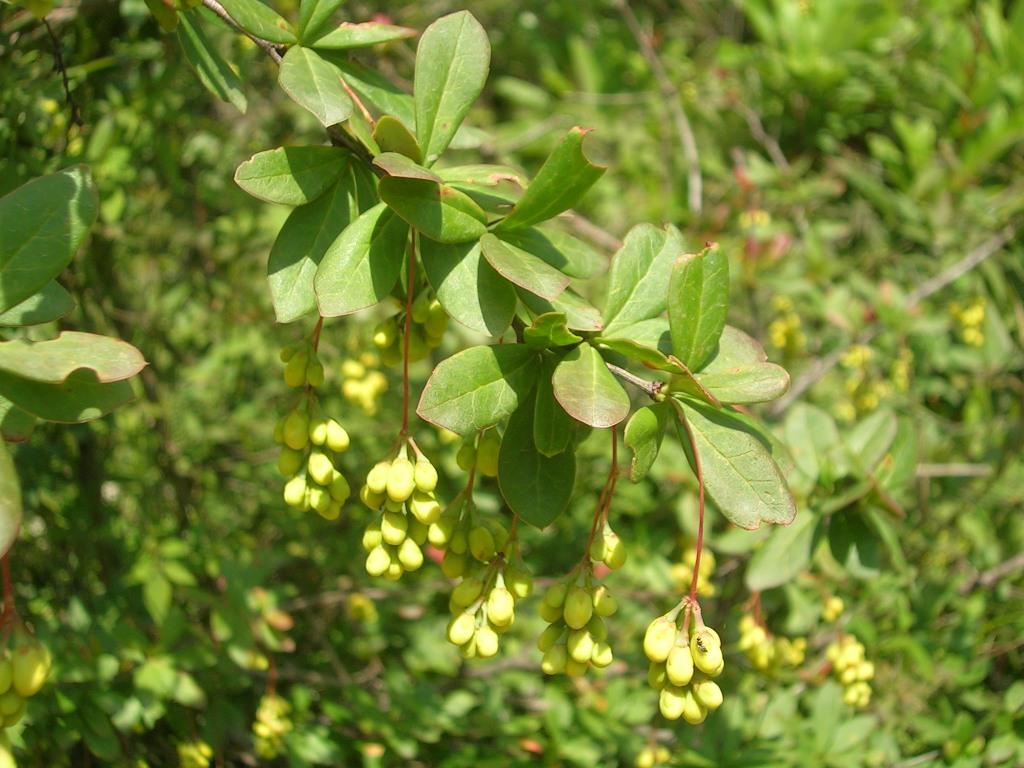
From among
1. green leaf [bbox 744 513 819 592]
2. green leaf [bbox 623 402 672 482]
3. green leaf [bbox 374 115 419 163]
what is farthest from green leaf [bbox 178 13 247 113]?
green leaf [bbox 744 513 819 592]

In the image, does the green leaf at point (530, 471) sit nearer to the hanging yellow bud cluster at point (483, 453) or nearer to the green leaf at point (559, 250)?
the hanging yellow bud cluster at point (483, 453)

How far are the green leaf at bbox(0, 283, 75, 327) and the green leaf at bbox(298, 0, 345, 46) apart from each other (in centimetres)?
43

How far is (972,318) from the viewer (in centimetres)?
294

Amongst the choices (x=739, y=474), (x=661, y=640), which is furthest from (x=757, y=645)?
(x=739, y=474)

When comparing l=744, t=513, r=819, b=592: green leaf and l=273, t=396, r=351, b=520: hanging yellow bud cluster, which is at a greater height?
l=273, t=396, r=351, b=520: hanging yellow bud cluster

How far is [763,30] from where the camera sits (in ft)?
17.6

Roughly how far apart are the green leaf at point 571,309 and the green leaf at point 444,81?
0.21m

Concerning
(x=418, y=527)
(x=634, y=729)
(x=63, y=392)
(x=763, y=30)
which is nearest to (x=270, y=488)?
(x=634, y=729)

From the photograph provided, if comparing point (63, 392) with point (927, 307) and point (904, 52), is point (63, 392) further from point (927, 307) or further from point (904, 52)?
point (904, 52)

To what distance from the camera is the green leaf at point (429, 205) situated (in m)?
0.94

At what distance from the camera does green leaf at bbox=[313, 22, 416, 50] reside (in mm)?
1092

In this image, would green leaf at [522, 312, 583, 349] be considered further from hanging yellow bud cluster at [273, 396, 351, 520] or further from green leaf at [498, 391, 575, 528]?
hanging yellow bud cluster at [273, 396, 351, 520]

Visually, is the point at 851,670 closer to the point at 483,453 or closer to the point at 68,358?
the point at 483,453

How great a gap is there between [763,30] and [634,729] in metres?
4.69
